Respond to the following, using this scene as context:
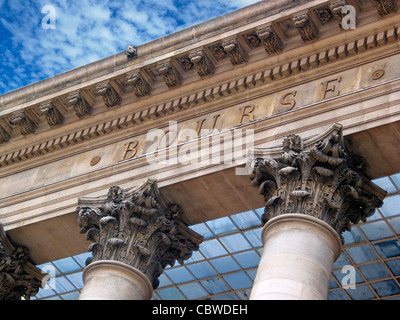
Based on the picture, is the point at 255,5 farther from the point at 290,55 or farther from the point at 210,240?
the point at 210,240

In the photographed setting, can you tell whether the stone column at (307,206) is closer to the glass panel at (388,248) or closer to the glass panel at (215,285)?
the glass panel at (388,248)

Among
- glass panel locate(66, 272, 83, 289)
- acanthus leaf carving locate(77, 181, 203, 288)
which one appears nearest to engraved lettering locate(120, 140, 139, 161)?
acanthus leaf carving locate(77, 181, 203, 288)

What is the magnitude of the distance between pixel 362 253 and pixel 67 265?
1068cm

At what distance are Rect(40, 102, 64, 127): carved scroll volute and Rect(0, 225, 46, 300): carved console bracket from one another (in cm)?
388

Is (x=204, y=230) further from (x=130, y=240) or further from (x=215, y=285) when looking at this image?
(x=130, y=240)

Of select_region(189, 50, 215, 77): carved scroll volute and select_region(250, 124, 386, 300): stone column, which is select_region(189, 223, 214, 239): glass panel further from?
select_region(250, 124, 386, 300): stone column

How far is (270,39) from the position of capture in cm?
2689

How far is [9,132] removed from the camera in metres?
31.5

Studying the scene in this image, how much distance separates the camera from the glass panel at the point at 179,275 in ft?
109

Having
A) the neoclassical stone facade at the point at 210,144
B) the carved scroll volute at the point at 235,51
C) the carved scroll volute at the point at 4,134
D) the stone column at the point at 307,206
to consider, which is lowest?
the stone column at the point at 307,206

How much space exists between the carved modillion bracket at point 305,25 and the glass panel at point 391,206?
18.6ft

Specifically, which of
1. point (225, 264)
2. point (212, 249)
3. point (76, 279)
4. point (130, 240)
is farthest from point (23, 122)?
point (225, 264)

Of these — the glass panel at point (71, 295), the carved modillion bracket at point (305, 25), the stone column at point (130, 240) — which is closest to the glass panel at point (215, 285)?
the glass panel at point (71, 295)
